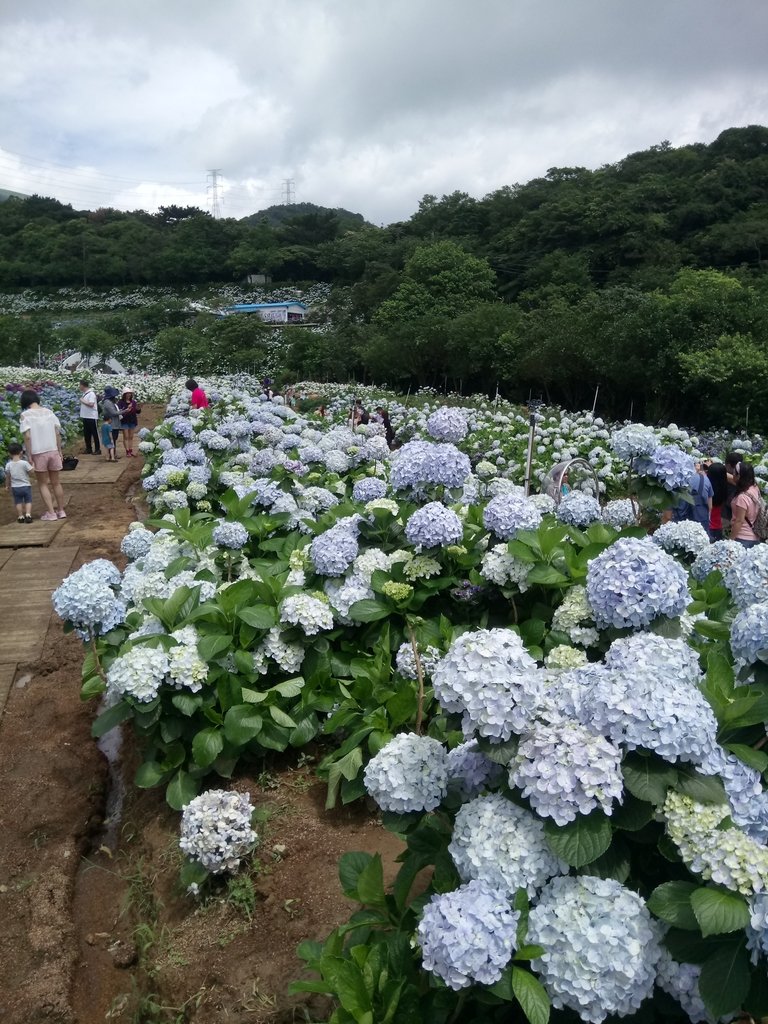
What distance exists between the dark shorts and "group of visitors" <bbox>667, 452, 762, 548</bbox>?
254 inches

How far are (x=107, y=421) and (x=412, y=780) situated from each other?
11813 millimetres

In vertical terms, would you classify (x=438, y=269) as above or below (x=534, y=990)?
above

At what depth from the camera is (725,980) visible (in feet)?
4.14

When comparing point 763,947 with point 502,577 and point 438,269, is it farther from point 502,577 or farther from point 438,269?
point 438,269

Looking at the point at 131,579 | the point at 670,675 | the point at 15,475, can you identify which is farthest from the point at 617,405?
the point at 670,675

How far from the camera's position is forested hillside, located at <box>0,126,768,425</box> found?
64.2ft

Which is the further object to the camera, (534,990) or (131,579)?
(131,579)

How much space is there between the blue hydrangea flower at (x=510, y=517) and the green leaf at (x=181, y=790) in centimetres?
160

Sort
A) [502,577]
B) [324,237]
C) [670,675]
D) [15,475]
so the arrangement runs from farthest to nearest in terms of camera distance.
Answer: [324,237], [15,475], [502,577], [670,675]

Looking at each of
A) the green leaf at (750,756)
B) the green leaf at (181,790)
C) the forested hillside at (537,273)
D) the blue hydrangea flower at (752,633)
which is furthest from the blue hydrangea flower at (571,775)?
the forested hillside at (537,273)

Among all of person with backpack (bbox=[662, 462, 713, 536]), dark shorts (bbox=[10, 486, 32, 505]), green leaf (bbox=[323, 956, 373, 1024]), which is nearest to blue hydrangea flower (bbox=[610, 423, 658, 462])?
green leaf (bbox=[323, 956, 373, 1024])

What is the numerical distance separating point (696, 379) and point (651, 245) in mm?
26631

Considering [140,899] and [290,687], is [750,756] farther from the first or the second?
[140,899]

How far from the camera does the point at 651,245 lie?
134ft
